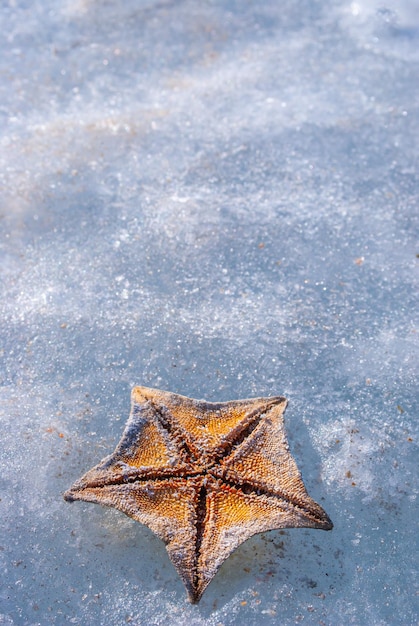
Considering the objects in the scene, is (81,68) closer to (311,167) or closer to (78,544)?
(311,167)

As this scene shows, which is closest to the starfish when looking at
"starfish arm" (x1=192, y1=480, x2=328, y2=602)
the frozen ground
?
"starfish arm" (x1=192, y1=480, x2=328, y2=602)

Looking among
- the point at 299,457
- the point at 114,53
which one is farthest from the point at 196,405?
the point at 114,53

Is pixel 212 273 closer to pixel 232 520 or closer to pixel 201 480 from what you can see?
pixel 201 480

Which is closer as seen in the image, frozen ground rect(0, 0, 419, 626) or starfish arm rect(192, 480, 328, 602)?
starfish arm rect(192, 480, 328, 602)

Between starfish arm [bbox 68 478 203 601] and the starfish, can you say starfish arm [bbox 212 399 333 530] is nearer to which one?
the starfish

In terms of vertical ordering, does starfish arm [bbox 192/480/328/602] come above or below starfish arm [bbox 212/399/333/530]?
below

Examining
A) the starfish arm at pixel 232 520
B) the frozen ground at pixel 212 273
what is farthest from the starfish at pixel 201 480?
the frozen ground at pixel 212 273

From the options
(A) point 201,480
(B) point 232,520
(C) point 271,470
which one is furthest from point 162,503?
(C) point 271,470
